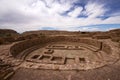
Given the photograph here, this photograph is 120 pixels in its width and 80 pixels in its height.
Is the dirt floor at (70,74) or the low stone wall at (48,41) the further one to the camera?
the low stone wall at (48,41)

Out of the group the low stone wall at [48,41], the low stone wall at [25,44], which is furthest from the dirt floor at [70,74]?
the low stone wall at [48,41]

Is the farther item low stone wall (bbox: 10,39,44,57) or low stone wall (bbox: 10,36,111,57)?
low stone wall (bbox: 10,36,111,57)

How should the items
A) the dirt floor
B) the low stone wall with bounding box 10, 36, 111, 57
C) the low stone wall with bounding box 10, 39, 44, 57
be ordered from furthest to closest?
the low stone wall with bounding box 10, 36, 111, 57, the low stone wall with bounding box 10, 39, 44, 57, the dirt floor

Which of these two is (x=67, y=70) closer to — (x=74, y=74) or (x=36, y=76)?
(x=74, y=74)

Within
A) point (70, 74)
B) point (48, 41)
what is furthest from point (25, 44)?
point (70, 74)

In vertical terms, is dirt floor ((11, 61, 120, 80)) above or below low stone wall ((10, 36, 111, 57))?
below

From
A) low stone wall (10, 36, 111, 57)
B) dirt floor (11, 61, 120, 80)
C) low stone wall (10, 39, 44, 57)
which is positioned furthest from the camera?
low stone wall (10, 36, 111, 57)

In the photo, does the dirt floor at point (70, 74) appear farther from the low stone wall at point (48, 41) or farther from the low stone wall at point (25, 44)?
the low stone wall at point (48, 41)

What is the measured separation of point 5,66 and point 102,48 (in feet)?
30.7

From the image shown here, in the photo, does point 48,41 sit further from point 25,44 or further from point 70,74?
point 70,74

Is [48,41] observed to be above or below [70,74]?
above

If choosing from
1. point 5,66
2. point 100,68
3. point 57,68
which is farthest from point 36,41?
point 100,68

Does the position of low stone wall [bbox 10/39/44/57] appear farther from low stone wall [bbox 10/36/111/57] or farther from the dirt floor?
the dirt floor

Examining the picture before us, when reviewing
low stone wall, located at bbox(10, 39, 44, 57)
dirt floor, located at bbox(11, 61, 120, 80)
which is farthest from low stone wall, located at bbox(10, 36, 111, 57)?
dirt floor, located at bbox(11, 61, 120, 80)
